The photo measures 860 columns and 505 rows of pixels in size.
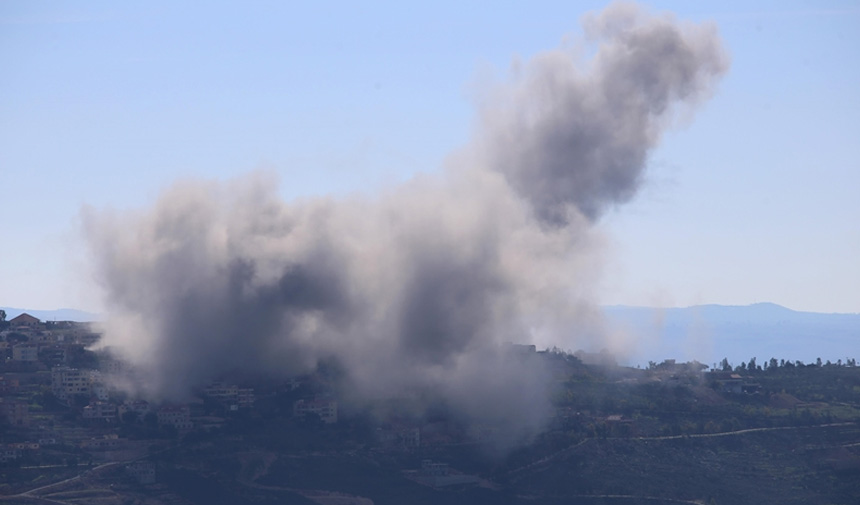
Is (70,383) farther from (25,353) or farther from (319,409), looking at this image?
(319,409)

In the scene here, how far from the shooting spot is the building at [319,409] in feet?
228

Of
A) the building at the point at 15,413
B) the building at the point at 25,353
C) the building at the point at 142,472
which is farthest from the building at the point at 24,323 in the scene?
the building at the point at 142,472

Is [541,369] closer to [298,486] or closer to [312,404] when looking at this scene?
[312,404]

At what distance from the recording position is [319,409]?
229 feet

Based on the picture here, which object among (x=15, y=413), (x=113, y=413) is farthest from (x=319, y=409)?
(x=15, y=413)

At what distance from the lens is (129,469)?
Result: 61.7 m

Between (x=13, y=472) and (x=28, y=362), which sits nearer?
(x=13, y=472)

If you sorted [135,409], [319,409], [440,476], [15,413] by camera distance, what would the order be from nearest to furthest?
1. [440,476]
2. [15,413]
3. [135,409]
4. [319,409]

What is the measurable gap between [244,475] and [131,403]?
8868 mm

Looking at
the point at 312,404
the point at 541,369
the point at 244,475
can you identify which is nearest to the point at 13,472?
the point at 244,475

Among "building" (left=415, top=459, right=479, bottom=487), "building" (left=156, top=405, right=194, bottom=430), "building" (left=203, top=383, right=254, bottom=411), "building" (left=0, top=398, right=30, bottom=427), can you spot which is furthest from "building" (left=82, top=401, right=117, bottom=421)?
"building" (left=415, top=459, right=479, bottom=487)

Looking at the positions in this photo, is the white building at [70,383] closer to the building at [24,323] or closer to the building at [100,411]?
the building at [100,411]

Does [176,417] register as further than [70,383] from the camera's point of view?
No

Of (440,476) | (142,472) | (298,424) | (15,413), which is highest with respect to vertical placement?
(15,413)
